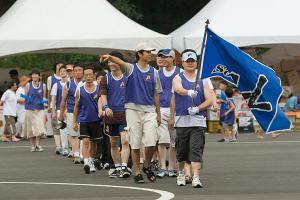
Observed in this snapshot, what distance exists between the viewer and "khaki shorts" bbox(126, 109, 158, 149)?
53.2 feet

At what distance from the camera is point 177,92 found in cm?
1555

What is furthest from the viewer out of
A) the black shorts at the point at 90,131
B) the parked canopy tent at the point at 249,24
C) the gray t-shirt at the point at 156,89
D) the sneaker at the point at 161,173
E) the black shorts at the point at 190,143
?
the parked canopy tent at the point at 249,24

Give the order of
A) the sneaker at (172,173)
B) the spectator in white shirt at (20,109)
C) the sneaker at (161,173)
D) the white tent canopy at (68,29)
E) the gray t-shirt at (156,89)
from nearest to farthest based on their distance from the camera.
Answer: the gray t-shirt at (156,89) < the sneaker at (161,173) < the sneaker at (172,173) < the white tent canopy at (68,29) < the spectator in white shirt at (20,109)

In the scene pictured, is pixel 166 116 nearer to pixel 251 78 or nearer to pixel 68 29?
pixel 251 78

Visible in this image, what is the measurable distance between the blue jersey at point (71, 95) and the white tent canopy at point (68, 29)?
10.00 meters

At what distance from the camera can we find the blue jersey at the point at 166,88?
17344 millimetres

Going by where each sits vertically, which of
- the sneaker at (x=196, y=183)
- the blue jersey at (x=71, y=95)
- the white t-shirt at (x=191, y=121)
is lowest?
the sneaker at (x=196, y=183)

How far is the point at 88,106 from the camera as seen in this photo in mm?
18625

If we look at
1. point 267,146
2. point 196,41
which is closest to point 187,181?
point 267,146

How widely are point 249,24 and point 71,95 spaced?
11.6 meters

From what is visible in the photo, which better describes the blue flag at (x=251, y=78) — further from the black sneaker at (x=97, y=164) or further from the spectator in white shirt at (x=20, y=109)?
the spectator in white shirt at (x=20, y=109)

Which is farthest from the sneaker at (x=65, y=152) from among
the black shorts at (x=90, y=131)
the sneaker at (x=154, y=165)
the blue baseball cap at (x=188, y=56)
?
the blue baseball cap at (x=188, y=56)

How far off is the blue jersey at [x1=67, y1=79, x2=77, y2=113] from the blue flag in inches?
219

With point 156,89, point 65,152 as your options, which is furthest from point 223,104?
point 156,89
